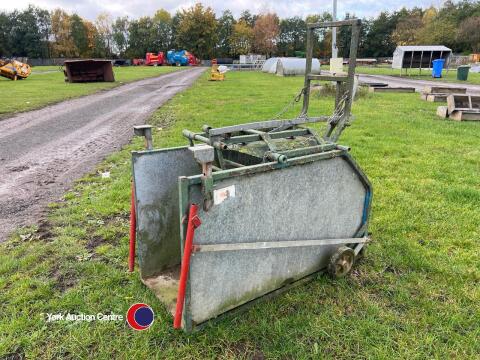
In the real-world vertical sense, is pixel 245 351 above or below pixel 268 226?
below

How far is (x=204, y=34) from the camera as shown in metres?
64.4

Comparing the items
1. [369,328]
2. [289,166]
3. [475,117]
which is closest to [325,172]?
[289,166]

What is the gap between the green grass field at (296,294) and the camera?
2309mm

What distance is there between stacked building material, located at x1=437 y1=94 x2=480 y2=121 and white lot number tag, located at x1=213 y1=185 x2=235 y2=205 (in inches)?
365

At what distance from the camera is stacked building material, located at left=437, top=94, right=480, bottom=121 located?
944cm

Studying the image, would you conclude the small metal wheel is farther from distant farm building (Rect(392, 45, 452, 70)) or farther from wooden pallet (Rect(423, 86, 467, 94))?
distant farm building (Rect(392, 45, 452, 70))

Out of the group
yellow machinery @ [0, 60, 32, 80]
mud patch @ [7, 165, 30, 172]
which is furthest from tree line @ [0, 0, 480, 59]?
mud patch @ [7, 165, 30, 172]

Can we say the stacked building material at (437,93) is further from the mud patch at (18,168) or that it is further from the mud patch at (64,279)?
the mud patch at (64,279)

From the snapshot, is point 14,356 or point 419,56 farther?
point 419,56

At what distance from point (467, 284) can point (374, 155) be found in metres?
3.52

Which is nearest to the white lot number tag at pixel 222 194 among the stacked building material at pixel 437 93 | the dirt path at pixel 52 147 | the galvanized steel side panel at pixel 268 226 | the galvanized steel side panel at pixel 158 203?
the galvanized steel side panel at pixel 268 226

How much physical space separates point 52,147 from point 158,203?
5607 mm

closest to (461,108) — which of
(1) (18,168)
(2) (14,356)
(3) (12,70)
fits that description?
(1) (18,168)

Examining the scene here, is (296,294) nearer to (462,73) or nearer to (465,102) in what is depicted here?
(465,102)
